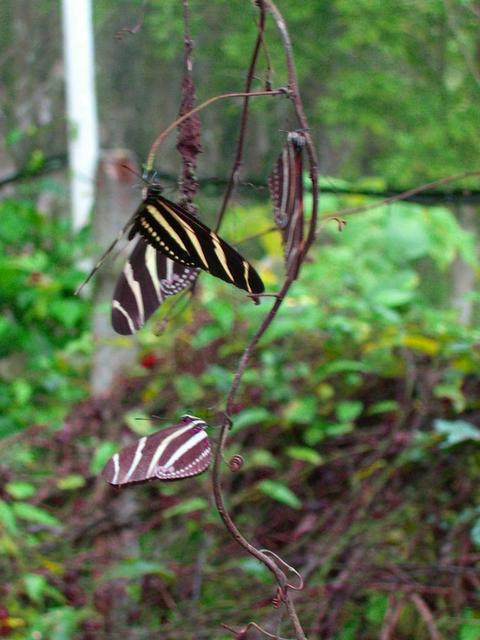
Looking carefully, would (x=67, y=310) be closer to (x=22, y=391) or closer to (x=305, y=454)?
(x=22, y=391)

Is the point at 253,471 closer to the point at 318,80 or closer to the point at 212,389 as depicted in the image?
the point at 212,389

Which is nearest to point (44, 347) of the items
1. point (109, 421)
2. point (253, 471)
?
point (109, 421)

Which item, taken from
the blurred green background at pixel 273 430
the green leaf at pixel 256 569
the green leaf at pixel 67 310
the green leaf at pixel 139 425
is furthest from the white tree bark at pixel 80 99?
the green leaf at pixel 256 569

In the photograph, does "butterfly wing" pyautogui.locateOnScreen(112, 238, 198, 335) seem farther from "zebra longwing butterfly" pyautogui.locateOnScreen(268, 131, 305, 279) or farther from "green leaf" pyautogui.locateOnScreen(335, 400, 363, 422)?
"green leaf" pyautogui.locateOnScreen(335, 400, 363, 422)

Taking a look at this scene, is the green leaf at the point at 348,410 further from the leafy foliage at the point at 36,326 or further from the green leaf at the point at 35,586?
the leafy foliage at the point at 36,326

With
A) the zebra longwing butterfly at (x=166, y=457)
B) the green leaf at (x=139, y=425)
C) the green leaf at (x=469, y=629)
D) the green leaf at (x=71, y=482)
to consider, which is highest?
the zebra longwing butterfly at (x=166, y=457)

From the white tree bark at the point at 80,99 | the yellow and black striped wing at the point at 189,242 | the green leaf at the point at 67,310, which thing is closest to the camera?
the yellow and black striped wing at the point at 189,242

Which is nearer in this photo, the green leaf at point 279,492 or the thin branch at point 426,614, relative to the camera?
the thin branch at point 426,614
